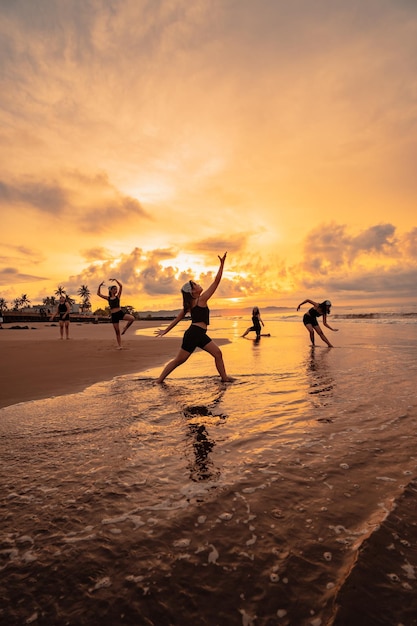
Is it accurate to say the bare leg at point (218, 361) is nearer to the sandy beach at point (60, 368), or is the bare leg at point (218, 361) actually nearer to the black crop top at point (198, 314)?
the black crop top at point (198, 314)

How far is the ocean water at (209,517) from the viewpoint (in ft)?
5.94

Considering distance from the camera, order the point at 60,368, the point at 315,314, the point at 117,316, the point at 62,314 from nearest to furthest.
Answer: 1. the point at 60,368
2. the point at 117,316
3. the point at 315,314
4. the point at 62,314

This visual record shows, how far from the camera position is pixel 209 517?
2.57 m

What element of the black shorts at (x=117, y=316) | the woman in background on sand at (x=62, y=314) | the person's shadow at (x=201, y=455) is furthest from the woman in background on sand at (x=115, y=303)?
the person's shadow at (x=201, y=455)

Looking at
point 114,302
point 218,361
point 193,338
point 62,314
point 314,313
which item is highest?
point 114,302

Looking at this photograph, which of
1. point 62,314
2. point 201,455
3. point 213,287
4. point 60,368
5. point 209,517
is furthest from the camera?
point 62,314

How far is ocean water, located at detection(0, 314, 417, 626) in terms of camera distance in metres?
1.81

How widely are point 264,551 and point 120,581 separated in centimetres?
91

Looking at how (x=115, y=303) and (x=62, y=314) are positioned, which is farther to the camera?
(x=62, y=314)

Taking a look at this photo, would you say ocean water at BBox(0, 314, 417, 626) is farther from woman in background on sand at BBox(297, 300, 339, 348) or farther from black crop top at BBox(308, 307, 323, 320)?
black crop top at BBox(308, 307, 323, 320)

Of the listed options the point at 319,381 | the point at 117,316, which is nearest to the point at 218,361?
the point at 319,381

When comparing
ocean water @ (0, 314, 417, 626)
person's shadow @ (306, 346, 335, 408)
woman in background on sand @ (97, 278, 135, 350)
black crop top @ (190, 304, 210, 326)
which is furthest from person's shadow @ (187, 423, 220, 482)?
woman in background on sand @ (97, 278, 135, 350)

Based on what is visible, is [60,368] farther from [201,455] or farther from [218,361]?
[201,455]

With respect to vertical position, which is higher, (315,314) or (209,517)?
(315,314)
